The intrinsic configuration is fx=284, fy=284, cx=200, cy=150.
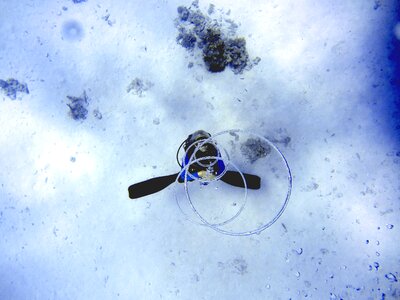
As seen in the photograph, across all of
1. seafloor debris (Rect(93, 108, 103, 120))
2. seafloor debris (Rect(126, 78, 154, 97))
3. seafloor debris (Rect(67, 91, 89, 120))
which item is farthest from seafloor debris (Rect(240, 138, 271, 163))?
seafloor debris (Rect(67, 91, 89, 120))

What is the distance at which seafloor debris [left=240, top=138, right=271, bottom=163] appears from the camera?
14.7 feet

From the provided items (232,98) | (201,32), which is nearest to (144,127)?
(232,98)

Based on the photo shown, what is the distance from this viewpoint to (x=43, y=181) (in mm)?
4836

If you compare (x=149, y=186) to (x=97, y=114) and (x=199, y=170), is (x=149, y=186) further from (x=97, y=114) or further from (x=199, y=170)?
(x=97, y=114)

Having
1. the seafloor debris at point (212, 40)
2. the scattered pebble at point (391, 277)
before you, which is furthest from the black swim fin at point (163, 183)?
the scattered pebble at point (391, 277)

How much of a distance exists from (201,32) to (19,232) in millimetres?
4593

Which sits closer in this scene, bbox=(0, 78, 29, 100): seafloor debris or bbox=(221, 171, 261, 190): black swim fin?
bbox=(221, 171, 261, 190): black swim fin

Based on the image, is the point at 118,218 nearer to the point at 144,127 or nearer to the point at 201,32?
the point at 144,127

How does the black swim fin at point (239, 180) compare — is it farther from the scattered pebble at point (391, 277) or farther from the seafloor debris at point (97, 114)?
the scattered pebble at point (391, 277)

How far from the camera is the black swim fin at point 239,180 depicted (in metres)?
4.23

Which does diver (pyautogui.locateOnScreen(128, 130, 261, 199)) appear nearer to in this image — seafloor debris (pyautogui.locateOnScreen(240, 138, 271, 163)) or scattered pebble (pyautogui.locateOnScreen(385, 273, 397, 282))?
seafloor debris (pyautogui.locateOnScreen(240, 138, 271, 163))

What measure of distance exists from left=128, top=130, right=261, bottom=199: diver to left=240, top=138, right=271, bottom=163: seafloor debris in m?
0.35

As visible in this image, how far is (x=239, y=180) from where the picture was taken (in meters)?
4.30

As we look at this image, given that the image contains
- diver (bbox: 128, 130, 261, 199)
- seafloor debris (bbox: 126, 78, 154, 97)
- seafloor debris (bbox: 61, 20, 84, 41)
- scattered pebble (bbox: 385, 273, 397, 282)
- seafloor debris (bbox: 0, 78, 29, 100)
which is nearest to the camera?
diver (bbox: 128, 130, 261, 199)
